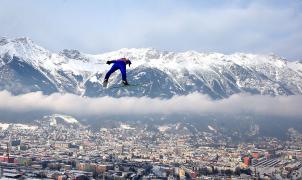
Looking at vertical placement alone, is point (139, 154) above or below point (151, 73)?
below

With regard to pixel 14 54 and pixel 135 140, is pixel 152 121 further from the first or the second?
pixel 14 54

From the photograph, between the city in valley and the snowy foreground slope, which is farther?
the snowy foreground slope

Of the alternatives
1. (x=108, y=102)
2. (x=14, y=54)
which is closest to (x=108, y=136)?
(x=108, y=102)

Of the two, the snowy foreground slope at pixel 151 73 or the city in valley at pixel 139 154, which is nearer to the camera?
the city in valley at pixel 139 154

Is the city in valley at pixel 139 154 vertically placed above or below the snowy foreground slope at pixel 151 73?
below

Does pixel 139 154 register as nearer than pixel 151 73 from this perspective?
Yes
